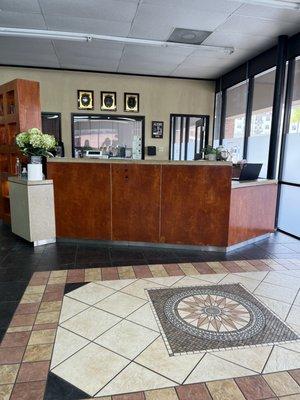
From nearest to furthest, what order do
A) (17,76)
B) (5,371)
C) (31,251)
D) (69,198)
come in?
(5,371) < (31,251) < (69,198) < (17,76)

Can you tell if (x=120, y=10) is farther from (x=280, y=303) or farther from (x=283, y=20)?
(x=280, y=303)

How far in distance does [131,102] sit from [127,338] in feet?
19.6

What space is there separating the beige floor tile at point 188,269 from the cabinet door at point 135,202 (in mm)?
702

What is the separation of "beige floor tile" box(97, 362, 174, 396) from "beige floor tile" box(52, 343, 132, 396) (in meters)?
0.04

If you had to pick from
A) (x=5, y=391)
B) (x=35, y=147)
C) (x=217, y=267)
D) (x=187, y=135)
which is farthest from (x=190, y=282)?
(x=187, y=135)

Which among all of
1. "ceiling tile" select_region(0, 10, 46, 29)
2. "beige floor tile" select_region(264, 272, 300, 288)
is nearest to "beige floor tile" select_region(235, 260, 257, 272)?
"beige floor tile" select_region(264, 272, 300, 288)

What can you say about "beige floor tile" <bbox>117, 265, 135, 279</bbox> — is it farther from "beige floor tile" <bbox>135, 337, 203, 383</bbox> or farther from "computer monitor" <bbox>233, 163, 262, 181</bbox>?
"computer monitor" <bbox>233, 163, 262, 181</bbox>

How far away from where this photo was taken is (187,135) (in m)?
8.07

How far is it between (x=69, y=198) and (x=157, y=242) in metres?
1.37

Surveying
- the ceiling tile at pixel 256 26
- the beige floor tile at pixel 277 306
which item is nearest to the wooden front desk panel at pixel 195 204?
the beige floor tile at pixel 277 306

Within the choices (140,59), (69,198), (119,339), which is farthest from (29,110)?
(119,339)

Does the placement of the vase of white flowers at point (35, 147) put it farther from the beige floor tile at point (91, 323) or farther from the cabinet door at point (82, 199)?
the beige floor tile at point (91, 323)

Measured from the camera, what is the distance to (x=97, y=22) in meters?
4.15

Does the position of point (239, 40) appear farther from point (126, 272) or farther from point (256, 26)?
point (126, 272)
